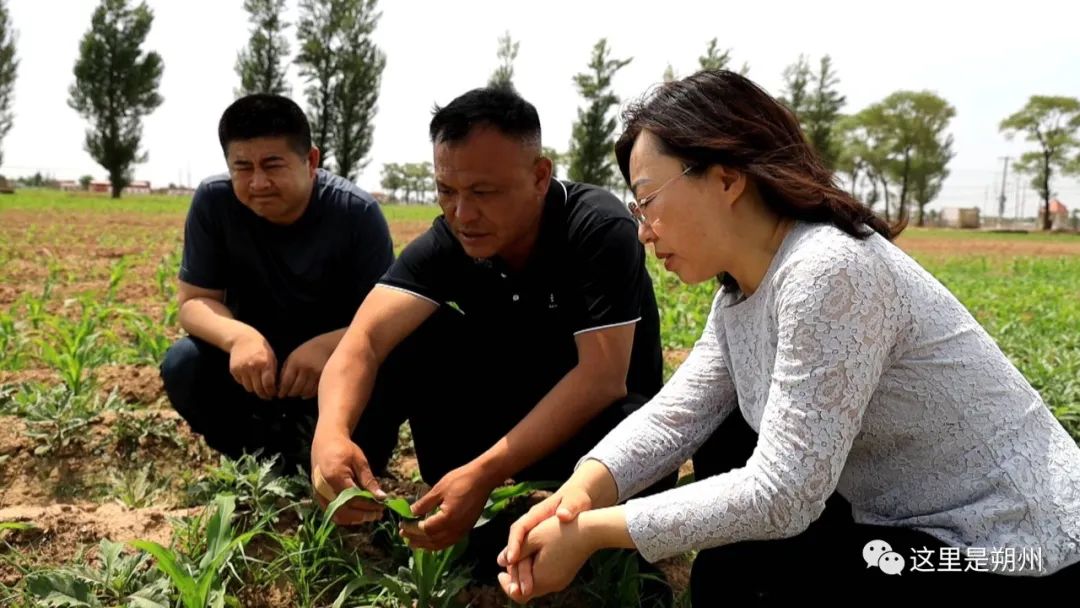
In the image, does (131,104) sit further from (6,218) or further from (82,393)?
(82,393)

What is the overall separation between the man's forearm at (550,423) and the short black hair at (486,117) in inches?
22.2

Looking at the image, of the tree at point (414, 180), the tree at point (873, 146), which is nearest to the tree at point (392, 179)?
the tree at point (414, 180)

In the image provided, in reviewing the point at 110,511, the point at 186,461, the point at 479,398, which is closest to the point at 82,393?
the point at 186,461

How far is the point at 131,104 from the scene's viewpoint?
31703 mm

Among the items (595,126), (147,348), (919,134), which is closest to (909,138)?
(919,134)

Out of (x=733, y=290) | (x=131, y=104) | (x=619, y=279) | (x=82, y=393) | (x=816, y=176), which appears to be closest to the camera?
(x=816, y=176)

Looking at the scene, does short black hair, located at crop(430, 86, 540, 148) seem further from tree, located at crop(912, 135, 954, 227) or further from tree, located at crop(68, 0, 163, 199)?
tree, located at crop(912, 135, 954, 227)

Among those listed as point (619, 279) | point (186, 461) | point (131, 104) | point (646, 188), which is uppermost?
point (131, 104)

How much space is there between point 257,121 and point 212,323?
59cm

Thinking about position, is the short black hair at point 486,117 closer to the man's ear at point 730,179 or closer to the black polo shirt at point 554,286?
the black polo shirt at point 554,286

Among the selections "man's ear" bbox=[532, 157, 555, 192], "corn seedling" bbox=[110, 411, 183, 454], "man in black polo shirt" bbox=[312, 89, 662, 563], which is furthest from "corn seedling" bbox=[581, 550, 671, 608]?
"corn seedling" bbox=[110, 411, 183, 454]

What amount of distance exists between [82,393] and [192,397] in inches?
33.6

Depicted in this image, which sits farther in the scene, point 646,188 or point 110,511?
point 110,511

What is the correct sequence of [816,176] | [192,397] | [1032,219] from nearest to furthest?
[816,176] < [192,397] < [1032,219]
